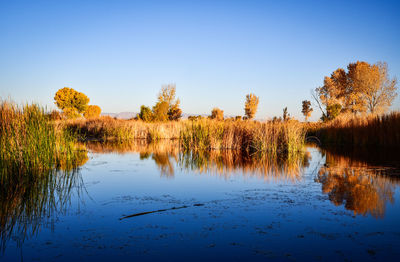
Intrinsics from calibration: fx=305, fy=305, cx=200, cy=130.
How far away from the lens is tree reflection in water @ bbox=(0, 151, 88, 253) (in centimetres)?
338

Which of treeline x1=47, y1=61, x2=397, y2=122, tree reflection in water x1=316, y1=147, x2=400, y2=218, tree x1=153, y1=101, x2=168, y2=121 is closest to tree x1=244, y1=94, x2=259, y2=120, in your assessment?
treeline x1=47, y1=61, x2=397, y2=122

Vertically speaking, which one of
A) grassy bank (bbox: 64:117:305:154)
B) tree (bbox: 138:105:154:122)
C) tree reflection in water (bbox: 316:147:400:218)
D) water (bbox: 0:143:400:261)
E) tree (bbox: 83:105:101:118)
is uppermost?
tree (bbox: 83:105:101:118)

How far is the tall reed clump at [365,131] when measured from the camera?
44.1 feet

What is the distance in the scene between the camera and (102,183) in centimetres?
597

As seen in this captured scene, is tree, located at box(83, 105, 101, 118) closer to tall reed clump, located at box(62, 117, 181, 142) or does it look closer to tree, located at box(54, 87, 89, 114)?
tree, located at box(54, 87, 89, 114)

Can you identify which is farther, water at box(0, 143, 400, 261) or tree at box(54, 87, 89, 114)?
tree at box(54, 87, 89, 114)

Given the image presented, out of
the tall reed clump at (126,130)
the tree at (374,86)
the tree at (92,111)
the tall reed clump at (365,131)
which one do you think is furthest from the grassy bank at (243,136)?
the tree at (92,111)

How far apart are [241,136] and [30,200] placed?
9.51 meters

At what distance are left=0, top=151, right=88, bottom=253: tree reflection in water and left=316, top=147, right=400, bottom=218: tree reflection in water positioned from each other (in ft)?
12.8

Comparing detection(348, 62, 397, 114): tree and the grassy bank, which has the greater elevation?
detection(348, 62, 397, 114): tree

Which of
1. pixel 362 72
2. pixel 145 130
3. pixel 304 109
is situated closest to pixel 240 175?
pixel 145 130

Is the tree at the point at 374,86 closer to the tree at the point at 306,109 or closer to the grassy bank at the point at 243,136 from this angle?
the tree at the point at 306,109

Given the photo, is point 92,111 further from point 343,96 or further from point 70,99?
point 343,96

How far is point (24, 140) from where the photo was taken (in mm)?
5766
